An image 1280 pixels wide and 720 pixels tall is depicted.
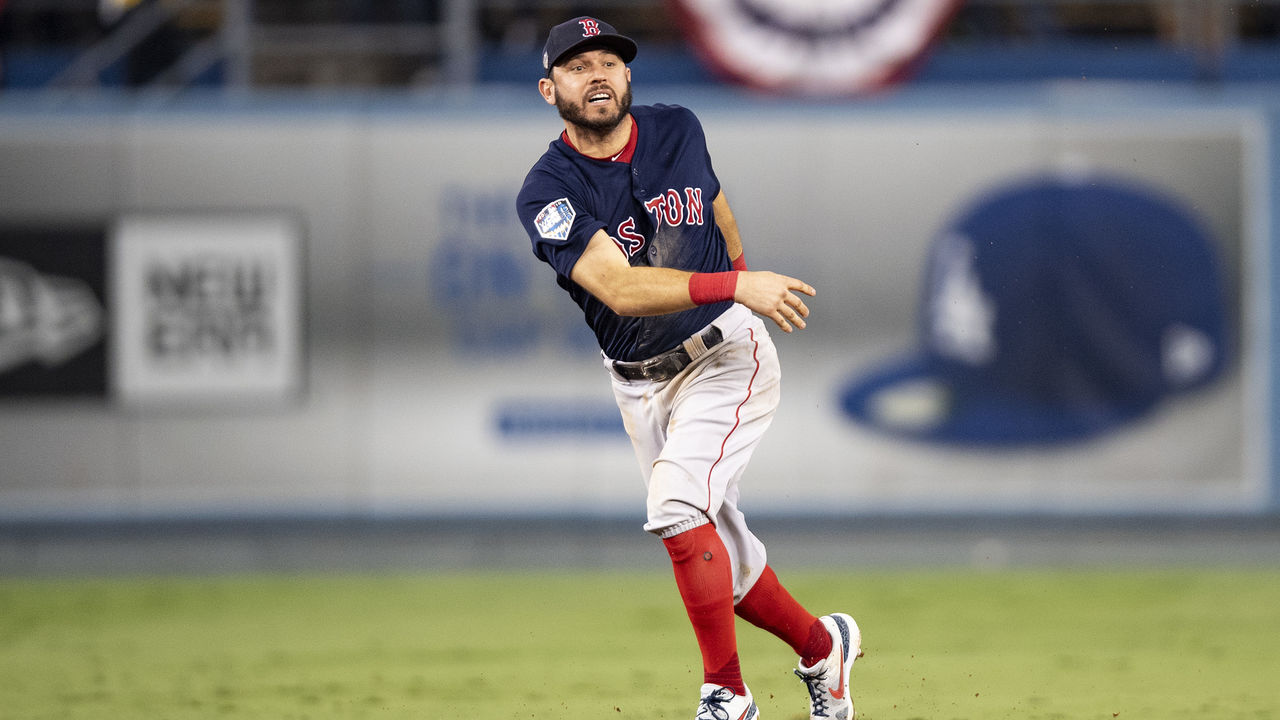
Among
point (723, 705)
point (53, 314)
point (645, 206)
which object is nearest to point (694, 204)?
point (645, 206)

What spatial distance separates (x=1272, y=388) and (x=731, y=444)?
8015mm

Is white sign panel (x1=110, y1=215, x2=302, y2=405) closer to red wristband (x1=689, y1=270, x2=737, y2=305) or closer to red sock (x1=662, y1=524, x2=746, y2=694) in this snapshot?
red sock (x1=662, y1=524, x2=746, y2=694)

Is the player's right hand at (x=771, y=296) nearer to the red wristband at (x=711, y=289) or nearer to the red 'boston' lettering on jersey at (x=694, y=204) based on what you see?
the red wristband at (x=711, y=289)

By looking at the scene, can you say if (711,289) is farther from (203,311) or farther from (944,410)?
(203,311)

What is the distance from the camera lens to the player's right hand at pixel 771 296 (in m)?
4.68

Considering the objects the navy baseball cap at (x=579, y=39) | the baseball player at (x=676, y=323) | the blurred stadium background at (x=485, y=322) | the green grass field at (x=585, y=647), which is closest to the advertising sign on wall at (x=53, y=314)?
the blurred stadium background at (x=485, y=322)

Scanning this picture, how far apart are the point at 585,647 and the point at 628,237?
3.48m

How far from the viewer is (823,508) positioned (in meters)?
12.1

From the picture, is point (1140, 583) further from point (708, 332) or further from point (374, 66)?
point (374, 66)

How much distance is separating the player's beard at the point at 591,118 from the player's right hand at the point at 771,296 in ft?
2.57

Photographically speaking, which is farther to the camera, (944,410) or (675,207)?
(944,410)

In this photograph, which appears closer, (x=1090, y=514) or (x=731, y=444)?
(x=731, y=444)

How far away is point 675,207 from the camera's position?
17.3 ft

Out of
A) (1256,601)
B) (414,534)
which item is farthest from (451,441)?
(1256,601)
